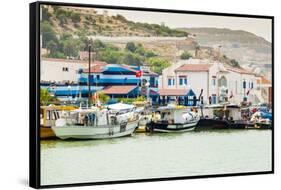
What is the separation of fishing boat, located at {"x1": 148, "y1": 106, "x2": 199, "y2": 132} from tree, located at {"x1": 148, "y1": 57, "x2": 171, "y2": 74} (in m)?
0.37

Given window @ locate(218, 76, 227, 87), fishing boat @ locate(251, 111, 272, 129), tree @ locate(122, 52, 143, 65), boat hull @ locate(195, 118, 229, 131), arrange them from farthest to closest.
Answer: fishing boat @ locate(251, 111, 272, 129) < window @ locate(218, 76, 227, 87) < boat hull @ locate(195, 118, 229, 131) < tree @ locate(122, 52, 143, 65)

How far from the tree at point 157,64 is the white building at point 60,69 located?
0.67 meters

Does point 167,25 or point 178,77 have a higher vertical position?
point 167,25

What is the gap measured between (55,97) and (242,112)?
6.66 feet

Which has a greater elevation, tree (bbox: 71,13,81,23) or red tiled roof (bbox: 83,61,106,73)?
tree (bbox: 71,13,81,23)

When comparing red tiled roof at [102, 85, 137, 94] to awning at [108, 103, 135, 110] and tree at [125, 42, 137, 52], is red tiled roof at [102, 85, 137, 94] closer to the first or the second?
awning at [108, 103, 135, 110]

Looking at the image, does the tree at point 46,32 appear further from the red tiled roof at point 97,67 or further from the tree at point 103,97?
the tree at point 103,97

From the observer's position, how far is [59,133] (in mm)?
6668

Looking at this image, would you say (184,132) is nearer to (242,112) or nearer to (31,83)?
(242,112)

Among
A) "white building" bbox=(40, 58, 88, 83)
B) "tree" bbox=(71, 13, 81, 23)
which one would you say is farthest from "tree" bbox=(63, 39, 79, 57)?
"tree" bbox=(71, 13, 81, 23)

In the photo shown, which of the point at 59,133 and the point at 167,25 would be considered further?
the point at 167,25

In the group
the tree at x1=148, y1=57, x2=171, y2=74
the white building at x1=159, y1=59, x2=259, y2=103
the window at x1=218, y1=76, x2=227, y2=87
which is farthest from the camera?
the window at x1=218, y1=76, x2=227, y2=87

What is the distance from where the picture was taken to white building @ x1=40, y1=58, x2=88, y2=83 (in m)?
6.58

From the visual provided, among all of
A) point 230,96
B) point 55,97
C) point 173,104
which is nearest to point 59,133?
point 55,97
